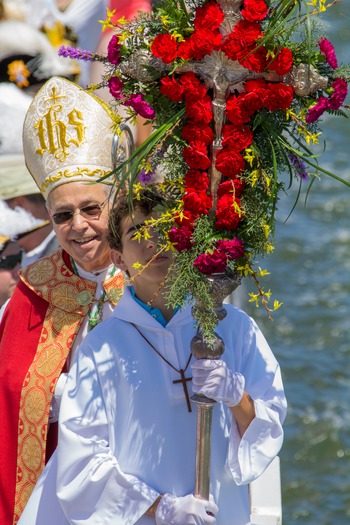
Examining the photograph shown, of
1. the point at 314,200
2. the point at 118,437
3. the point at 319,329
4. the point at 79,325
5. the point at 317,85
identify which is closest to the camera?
the point at 317,85

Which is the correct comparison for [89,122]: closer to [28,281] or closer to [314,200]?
[28,281]

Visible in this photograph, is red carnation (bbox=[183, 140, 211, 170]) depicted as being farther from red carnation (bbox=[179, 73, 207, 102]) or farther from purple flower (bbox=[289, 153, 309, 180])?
purple flower (bbox=[289, 153, 309, 180])

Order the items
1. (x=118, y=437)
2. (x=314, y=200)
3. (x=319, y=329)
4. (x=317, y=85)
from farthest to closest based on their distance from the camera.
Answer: (x=314, y=200), (x=319, y=329), (x=118, y=437), (x=317, y=85)

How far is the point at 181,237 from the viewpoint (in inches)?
147

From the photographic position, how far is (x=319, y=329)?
13266mm

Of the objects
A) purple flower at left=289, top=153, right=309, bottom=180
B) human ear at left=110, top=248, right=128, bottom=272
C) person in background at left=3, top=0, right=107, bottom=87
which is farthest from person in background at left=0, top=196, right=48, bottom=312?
purple flower at left=289, top=153, right=309, bottom=180

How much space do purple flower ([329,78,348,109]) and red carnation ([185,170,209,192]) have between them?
1.40ft

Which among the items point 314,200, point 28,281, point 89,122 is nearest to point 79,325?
point 28,281

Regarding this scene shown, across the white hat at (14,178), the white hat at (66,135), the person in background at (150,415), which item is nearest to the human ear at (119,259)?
the person in background at (150,415)

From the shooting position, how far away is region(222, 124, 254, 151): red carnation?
3730 mm

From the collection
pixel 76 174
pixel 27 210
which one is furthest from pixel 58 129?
pixel 27 210

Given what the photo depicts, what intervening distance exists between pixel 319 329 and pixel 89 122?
345 inches

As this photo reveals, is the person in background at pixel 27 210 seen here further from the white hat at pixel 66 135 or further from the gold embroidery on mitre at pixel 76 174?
the gold embroidery on mitre at pixel 76 174

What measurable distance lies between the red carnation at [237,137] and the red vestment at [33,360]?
111cm
